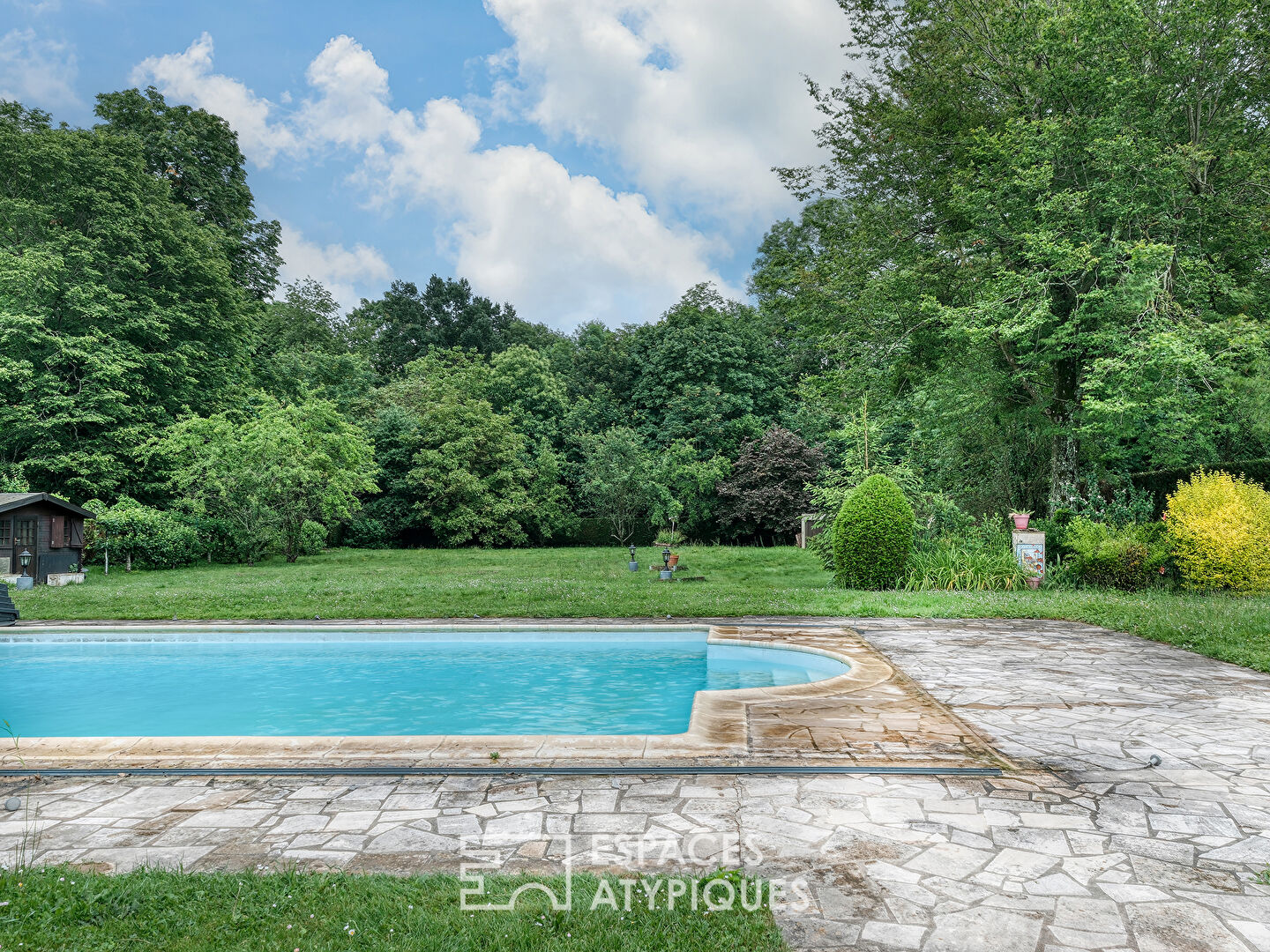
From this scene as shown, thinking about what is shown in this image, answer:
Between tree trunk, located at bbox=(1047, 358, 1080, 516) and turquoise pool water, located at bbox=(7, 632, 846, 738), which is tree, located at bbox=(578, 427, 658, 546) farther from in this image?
turquoise pool water, located at bbox=(7, 632, 846, 738)

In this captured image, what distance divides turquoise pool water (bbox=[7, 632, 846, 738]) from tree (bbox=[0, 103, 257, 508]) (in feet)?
43.5

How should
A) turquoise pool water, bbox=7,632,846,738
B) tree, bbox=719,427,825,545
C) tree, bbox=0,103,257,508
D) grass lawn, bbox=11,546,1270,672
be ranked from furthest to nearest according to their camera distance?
1. tree, bbox=719,427,825,545
2. tree, bbox=0,103,257,508
3. grass lawn, bbox=11,546,1270,672
4. turquoise pool water, bbox=7,632,846,738

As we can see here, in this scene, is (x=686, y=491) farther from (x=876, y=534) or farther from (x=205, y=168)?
(x=205, y=168)

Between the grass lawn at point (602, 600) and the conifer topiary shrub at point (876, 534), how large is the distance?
2.74ft

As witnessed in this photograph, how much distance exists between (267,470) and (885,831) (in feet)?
63.7

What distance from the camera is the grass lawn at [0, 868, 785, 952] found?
7.82ft

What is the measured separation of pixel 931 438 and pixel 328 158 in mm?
21713

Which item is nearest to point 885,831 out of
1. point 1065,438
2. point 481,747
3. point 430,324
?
point 481,747

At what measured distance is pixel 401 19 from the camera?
45.0 ft

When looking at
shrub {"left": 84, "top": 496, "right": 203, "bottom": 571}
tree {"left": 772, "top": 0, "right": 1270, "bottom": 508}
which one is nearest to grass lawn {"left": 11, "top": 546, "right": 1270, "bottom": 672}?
shrub {"left": 84, "top": 496, "right": 203, "bottom": 571}

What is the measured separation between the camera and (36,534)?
15.6m

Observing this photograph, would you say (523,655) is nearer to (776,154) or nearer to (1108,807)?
(1108,807)

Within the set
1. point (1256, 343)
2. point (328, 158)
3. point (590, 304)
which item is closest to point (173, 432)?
point (328, 158)

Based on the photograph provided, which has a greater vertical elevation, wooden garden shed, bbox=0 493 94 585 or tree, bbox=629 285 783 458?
tree, bbox=629 285 783 458
